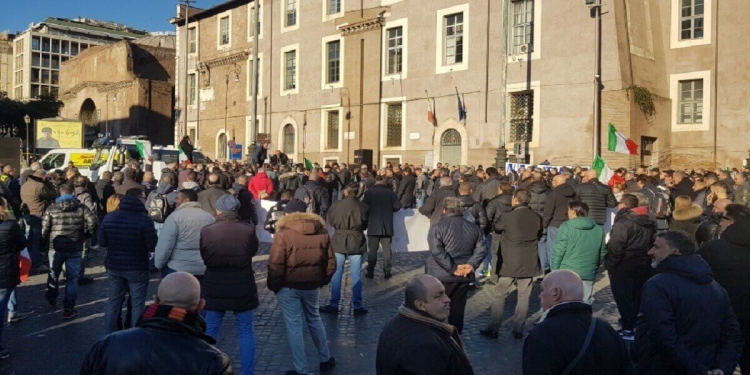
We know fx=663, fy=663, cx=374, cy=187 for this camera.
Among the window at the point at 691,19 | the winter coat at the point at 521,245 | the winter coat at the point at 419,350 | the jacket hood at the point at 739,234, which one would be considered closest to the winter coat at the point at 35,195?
the winter coat at the point at 521,245

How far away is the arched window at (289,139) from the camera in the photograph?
123ft

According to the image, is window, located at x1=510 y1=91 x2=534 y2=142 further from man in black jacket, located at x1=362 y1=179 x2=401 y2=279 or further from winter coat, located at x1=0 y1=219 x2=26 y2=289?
winter coat, located at x1=0 y1=219 x2=26 y2=289

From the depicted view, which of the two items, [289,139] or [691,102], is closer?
[691,102]

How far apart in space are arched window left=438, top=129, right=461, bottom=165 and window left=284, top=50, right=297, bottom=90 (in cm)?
1142

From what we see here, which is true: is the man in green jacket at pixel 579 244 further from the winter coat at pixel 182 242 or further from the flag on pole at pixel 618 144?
the flag on pole at pixel 618 144

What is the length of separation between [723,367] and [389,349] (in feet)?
8.64

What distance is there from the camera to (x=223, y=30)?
4225 cm

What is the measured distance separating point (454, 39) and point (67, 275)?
23072mm

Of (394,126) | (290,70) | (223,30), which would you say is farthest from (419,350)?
(223,30)

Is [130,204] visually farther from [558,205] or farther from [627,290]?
[558,205]

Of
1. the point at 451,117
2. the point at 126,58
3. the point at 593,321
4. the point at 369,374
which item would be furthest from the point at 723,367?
the point at 126,58

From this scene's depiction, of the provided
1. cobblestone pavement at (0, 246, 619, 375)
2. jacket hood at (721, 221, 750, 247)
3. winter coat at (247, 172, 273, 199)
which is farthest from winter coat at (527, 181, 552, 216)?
winter coat at (247, 172, 273, 199)

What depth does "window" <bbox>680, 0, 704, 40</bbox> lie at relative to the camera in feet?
85.8

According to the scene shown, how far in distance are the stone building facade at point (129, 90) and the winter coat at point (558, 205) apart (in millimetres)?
45878
